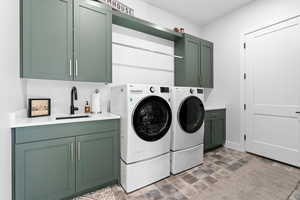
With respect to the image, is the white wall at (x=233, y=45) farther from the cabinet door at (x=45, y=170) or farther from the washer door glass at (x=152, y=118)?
the cabinet door at (x=45, y=170)

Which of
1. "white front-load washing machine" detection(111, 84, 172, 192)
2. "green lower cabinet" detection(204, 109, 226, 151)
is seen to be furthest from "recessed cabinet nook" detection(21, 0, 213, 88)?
"green lower cabinet" detection(204, 109, 226, 151)

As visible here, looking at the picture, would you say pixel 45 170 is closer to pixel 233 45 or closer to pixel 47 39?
pixel 47 39

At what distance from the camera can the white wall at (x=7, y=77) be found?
104 centimetres

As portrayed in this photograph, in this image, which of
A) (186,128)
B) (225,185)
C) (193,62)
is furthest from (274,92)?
(225,185)

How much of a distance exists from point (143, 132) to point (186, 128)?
75 cm

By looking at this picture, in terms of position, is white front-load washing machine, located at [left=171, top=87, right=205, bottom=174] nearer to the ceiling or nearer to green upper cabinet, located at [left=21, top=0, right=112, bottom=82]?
green upper cabinet, located at [left=21, top=0, right=112, bottom=82]

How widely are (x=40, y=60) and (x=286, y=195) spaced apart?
316 centimetres

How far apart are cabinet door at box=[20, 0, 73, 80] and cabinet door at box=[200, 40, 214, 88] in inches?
101

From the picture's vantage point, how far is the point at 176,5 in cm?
278

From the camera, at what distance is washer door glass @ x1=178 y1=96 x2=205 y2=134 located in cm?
209

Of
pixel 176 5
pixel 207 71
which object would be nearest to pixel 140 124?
pixel 207 71

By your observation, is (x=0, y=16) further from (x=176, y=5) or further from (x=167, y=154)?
(x=176, y=5)

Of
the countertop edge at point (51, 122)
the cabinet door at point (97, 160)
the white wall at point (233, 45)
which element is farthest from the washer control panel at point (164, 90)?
the white wall at point (233, 45)

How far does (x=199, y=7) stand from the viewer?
2830 mm
